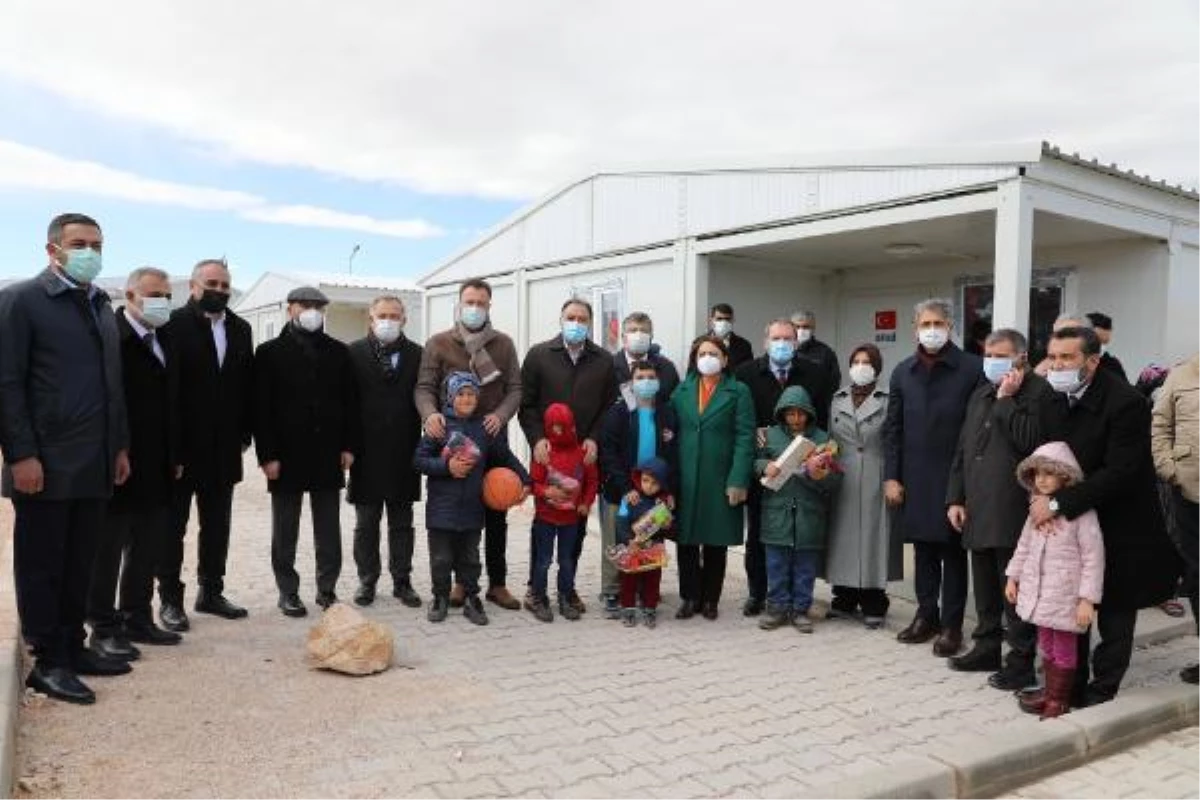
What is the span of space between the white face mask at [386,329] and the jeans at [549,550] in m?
1.54

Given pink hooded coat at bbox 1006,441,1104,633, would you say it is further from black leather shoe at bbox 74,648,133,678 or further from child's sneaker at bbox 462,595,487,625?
black leather shoe at bbox 74,648,133,678

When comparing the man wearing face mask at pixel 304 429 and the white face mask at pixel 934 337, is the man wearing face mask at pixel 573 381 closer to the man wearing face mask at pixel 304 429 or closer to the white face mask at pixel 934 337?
the man wearing face mask at pixel 304 429

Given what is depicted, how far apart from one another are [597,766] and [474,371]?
9.64 ft

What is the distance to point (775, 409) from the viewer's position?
6.11m

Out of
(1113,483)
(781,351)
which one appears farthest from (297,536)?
(1113,483)

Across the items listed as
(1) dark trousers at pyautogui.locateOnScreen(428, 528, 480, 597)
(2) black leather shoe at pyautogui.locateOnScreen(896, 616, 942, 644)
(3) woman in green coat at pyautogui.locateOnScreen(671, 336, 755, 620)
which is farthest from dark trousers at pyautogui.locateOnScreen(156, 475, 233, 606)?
(2) black leather shoe at pyautogui.locateOnScreen(896, 616, 942, 644)

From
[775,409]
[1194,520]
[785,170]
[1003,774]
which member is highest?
[785,170]

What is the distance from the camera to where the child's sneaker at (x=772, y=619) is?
5.93 metres

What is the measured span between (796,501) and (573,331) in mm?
1815

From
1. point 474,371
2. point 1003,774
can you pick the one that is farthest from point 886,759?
point 474,371

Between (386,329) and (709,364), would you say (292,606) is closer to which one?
(386,329)

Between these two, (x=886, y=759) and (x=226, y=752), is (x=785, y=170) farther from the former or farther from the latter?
(x=226, y=752)

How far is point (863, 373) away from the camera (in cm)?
585

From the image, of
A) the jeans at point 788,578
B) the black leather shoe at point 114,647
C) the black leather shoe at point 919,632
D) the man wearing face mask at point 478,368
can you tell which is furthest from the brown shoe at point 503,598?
the black leather shoe at point 919,632
